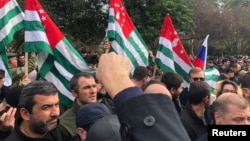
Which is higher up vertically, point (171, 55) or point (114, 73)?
point (114, 73)

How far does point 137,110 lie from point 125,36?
6.31 m

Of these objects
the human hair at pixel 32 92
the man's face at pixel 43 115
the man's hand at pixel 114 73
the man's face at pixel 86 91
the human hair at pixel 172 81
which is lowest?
the human hair at pixel 172 81

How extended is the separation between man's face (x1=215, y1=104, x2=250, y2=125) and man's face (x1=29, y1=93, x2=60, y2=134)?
4.46 feet

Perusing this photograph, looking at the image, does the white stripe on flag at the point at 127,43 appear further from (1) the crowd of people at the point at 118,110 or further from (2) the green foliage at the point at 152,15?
(2) the green foliage at the point at 152,15

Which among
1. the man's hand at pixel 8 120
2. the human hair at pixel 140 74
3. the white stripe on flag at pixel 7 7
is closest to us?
the man's hand at pixel 8 120

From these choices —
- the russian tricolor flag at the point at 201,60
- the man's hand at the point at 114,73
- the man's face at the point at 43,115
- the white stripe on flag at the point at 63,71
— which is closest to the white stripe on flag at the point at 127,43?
the russian tricolor flag at the point at 201,60

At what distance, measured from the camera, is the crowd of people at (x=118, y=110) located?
4.70 ft

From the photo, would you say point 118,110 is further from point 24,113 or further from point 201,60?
point 201,60

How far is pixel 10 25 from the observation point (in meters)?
6.33

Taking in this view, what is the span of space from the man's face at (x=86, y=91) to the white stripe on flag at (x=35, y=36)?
3.85ft

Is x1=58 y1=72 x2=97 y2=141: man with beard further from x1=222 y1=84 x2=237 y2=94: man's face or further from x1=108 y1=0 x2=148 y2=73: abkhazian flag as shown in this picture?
x1=108 y1=0 x2=148 y2=73: abkhazian flag

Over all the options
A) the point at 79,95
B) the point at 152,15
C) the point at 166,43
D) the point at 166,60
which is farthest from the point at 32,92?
the point at 152,15

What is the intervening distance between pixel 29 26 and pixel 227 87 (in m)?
2.93

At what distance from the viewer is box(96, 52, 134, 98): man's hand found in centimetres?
151
